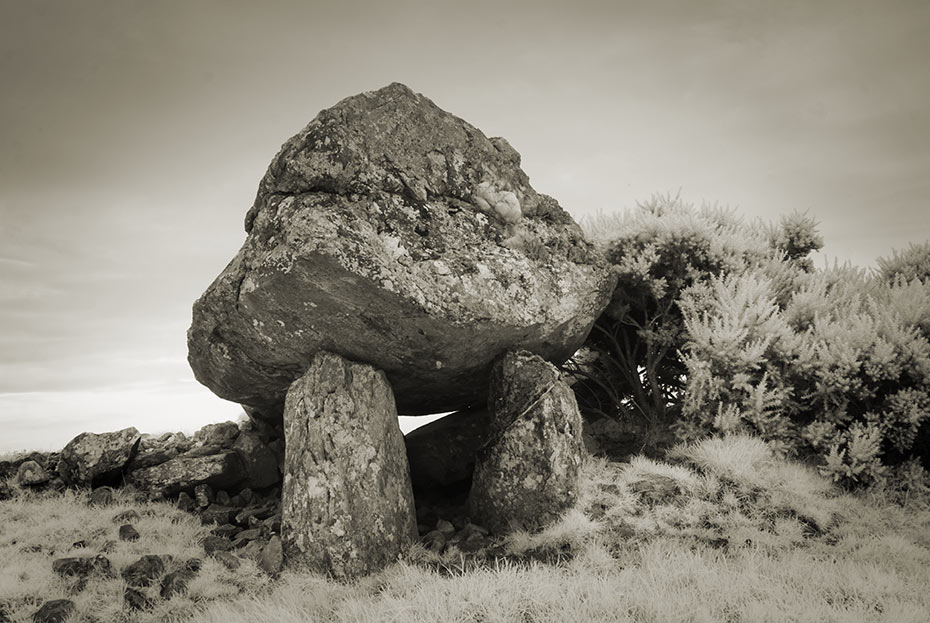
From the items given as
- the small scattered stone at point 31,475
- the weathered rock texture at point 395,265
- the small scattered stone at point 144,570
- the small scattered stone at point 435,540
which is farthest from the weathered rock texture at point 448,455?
the small scattered stone at point 31,475

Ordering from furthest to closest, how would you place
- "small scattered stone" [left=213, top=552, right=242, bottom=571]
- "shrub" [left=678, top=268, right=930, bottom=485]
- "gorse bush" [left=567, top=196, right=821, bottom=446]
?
"gorse bush" [left=567, top=196, right=821, bottom=446] < "shrub" [left=678, top=268, right=930, bottom=485] < "small scattered stone" [left=213, top=552, right=242, bottom=571]

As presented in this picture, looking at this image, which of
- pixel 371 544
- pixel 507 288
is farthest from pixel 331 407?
pixel 507 288

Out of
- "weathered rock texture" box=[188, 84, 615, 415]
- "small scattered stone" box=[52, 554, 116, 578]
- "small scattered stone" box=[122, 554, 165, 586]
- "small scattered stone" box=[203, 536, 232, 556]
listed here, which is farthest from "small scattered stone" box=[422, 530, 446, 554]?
"small scattered stone" box=[52, 554, 116, 578]

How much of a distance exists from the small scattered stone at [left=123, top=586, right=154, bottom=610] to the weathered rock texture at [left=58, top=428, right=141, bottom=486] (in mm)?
3646

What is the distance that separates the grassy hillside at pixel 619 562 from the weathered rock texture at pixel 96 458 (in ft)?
1.43

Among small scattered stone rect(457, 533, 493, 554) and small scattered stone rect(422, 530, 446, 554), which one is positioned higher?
small scattered stone rect(422, 530, 446, 554)

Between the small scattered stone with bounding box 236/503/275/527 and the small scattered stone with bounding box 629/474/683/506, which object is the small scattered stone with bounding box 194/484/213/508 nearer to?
the small scattered stone with bounding box 236/503/275/527

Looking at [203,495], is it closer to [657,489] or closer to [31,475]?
[31,475]

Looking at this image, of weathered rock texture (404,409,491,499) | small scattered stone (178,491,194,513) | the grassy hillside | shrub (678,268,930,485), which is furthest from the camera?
weathered rock texture (404,409,491,499)

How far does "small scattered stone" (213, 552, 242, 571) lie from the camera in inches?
278

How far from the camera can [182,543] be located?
25.2 ft

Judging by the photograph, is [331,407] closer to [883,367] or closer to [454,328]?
[454,328]

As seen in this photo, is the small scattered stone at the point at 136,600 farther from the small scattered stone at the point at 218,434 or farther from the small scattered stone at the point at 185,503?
the small scattered stone at the point at 218,434

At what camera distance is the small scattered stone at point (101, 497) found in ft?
29.3
